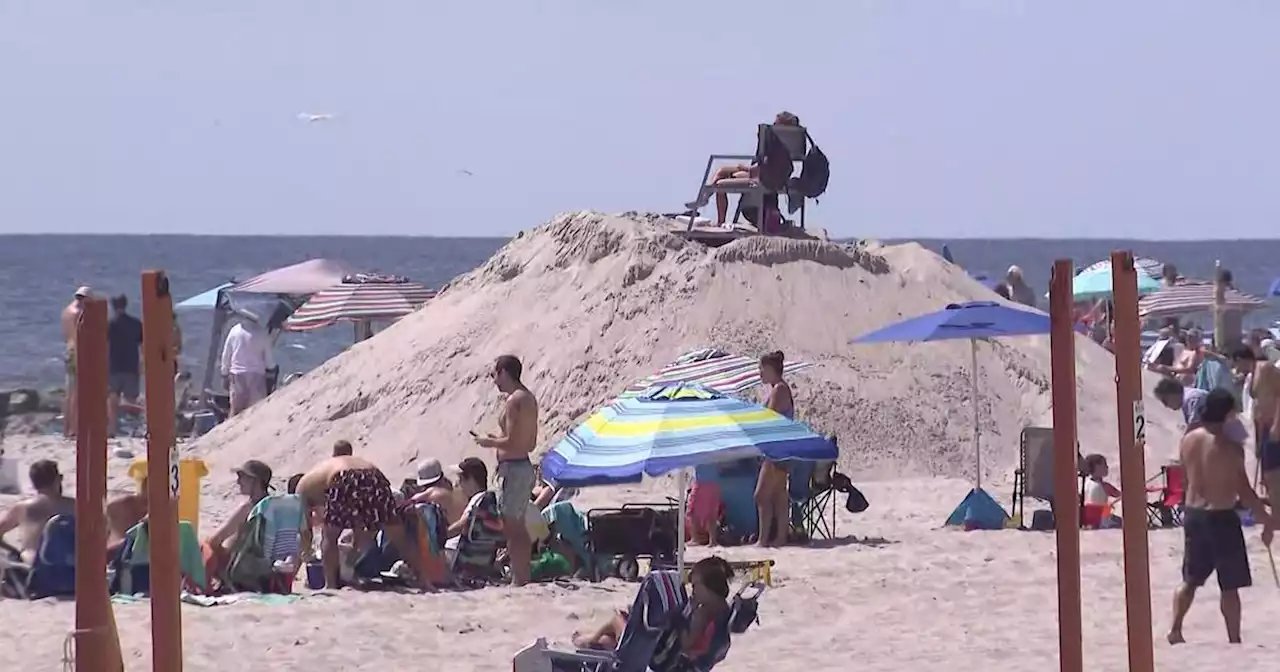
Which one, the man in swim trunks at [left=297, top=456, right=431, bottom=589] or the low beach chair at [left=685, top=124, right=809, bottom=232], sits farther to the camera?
the low beach chair at [left=685, top=124, right=809, bottom=232]

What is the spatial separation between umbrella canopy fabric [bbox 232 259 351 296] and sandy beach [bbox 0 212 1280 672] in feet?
9.30

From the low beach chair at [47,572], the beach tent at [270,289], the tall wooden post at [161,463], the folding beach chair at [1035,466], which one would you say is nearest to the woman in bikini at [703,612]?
the tall wooden post at [161,463]

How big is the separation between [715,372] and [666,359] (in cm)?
184

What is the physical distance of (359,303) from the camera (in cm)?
1977

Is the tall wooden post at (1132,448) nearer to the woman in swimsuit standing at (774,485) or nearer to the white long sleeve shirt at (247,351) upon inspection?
the woman in swimsuit standing at (774,485)

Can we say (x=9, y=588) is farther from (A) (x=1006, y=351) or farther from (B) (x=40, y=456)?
(A) (x=1006, y=351)

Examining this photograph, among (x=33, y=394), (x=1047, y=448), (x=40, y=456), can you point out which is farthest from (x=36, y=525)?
(x=33, y=394)

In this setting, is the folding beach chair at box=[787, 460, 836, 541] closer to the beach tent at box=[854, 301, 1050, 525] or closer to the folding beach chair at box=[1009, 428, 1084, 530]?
the beach tent at box=[854, 301, 1050, 525]

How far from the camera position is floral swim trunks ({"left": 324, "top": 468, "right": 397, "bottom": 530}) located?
34.1ft

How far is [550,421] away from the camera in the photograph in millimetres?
15664

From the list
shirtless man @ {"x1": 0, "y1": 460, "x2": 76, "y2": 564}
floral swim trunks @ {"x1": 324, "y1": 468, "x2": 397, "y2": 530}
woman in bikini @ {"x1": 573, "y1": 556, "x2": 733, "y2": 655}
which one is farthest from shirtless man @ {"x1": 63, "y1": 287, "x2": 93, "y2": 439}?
woman in bikini @ {"x1": 573, "y1": 556, "x2": 733, "y2": 655}

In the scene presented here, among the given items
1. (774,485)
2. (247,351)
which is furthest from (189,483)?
(247,351)

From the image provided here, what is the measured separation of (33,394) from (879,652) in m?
15.6

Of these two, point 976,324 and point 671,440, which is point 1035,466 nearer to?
point 976,324
